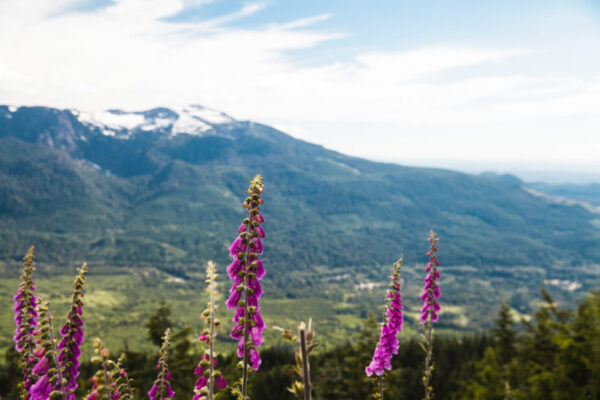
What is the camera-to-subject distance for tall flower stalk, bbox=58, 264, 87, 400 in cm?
472

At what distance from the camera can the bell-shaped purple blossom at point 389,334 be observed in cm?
706

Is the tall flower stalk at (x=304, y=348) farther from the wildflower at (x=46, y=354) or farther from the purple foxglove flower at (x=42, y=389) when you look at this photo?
the purple foxglove flower at (x=42, y=389)

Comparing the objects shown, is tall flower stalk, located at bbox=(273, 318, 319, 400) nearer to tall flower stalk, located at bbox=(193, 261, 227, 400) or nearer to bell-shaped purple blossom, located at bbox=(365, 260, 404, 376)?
tall flower stalk, located at bbox=(193, 261, 227, 400)

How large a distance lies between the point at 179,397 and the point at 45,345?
29895mm

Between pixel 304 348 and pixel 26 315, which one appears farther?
pixel 26 315

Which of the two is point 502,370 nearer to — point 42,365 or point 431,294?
point 431,294

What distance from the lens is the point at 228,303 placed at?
5.07 metres

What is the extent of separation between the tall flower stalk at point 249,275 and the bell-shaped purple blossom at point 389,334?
2730 mm

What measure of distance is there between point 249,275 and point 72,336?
2.18 metres

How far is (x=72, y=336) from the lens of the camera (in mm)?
4902

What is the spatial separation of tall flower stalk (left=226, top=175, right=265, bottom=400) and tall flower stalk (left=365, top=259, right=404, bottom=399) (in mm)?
2718

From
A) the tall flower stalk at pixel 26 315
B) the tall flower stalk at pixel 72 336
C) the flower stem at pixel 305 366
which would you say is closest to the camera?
the flower stem at pixel 305 366

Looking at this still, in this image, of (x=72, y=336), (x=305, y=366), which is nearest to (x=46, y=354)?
(x=72, y=336)

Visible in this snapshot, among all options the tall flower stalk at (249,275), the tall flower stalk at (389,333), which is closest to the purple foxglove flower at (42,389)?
the tall flower stalk at (249,275)
